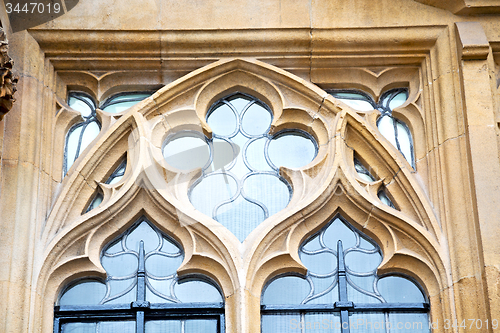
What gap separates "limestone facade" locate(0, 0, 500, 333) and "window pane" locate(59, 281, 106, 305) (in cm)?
9

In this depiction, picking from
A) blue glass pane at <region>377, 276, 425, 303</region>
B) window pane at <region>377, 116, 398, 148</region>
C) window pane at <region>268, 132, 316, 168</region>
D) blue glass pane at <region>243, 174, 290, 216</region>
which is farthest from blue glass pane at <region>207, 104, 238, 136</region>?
blue glass pane at <region>377, 276, 425, 303</region>

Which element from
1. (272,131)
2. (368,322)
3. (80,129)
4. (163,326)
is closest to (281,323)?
(368,322)

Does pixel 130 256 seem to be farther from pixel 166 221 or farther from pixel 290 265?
pixel 290 265

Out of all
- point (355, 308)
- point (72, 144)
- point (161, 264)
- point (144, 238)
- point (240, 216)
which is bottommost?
point (355, 308)

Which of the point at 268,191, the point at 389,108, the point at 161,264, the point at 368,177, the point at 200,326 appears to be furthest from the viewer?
the point at 389,108

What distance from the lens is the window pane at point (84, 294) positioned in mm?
7508

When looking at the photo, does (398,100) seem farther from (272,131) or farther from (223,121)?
(223,121)

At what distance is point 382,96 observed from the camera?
28.1 feet

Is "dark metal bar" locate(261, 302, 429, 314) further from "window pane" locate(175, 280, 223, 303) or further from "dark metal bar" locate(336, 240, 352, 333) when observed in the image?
"window pane" locate(175, 280, 223, 303)

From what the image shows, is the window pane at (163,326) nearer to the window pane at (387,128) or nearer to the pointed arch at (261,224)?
the pointed arch at (261,224)

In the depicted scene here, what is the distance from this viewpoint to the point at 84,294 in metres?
7.54

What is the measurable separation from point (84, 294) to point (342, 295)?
2001 mm

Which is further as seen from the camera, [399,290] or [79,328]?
[399,290]

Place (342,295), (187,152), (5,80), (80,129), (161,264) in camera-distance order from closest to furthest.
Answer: (5,80), (342,295), (161,264), (187,152), (80,129)
